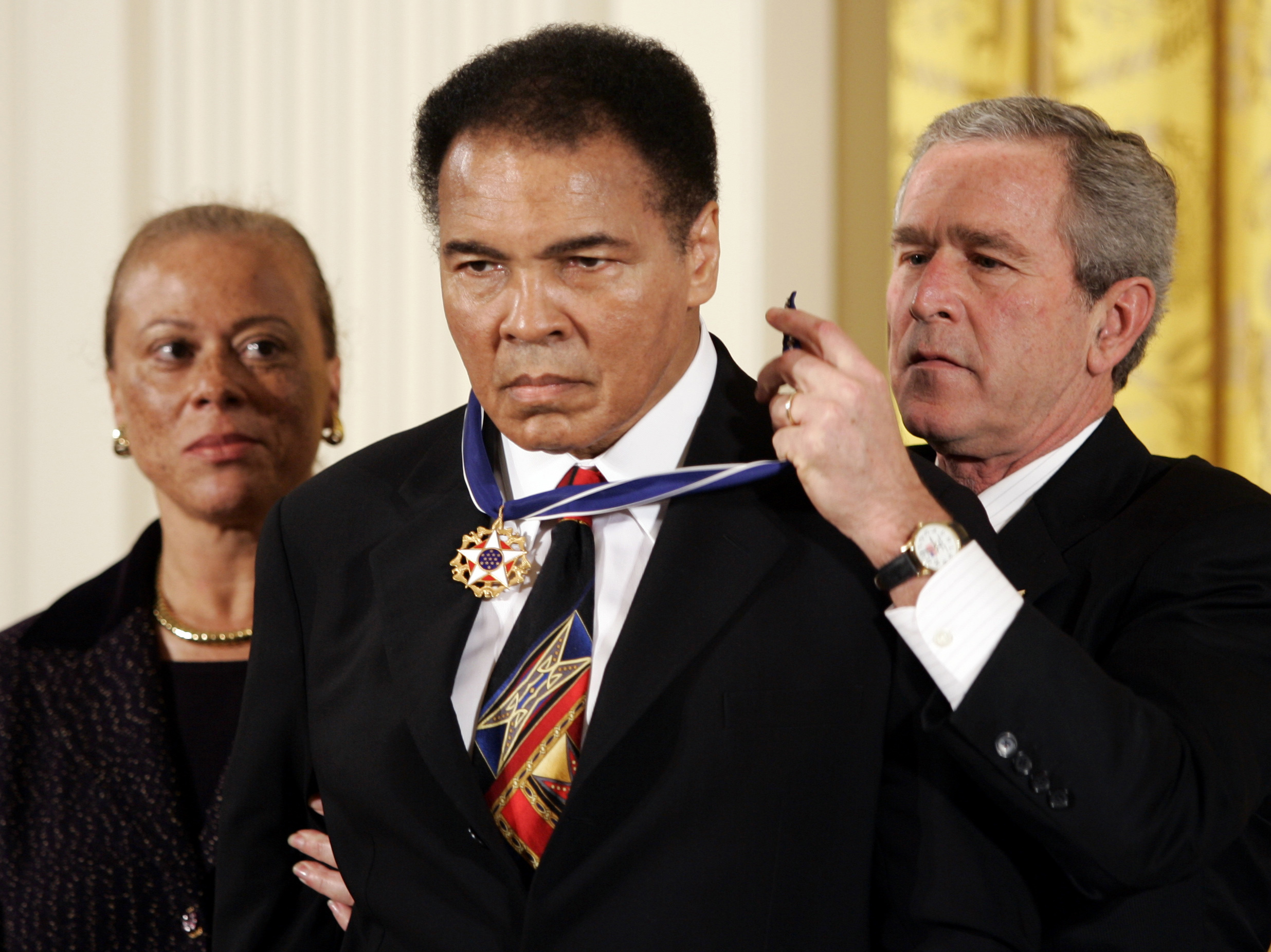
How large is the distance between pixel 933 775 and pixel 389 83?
2.14 meters

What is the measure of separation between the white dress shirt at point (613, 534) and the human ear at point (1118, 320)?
2.02ft

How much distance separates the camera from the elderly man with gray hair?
1.14 meters

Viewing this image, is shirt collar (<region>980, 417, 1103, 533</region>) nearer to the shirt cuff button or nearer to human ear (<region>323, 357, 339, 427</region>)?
the shirt cuff button

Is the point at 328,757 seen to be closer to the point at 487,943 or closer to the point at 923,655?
the point at 487,943

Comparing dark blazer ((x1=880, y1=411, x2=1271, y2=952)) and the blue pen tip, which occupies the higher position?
the blue pen tip

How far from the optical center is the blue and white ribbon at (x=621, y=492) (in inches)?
46.3

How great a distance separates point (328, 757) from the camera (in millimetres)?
1237

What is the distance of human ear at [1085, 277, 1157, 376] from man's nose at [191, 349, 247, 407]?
112cm

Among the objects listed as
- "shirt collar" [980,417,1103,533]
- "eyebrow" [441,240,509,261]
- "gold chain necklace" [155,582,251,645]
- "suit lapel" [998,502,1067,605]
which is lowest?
"gold chain necklace" [155,582,251,645]

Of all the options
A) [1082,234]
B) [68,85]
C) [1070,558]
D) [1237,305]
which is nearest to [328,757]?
[1070,558]

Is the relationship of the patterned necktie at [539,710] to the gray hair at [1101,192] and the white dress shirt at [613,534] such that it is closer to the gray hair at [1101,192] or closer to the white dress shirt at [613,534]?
the white dress shirt at [613,534]

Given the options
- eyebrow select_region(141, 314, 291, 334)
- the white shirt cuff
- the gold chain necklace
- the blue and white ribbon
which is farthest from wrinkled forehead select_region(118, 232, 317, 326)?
the white shirt cuff

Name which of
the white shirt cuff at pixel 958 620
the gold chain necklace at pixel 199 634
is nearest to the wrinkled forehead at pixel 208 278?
the gold chain necklace at pixel 199 634

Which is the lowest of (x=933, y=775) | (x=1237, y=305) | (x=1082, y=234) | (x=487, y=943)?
(x=487, y=943)
